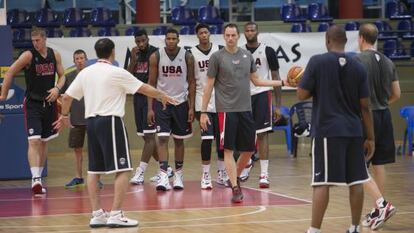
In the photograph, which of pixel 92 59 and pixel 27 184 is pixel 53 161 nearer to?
pixel 92 59

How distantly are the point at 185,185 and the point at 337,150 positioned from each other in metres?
5.99

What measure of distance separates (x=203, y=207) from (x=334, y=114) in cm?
354

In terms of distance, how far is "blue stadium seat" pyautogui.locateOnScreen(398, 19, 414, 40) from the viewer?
24.6m

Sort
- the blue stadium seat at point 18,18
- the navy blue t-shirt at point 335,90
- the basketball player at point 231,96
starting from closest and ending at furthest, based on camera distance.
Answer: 1. the navy blue t-shirt at point 335,90
2. the basketball player at point 231,96
3. the blue stadium seat at point 18,18

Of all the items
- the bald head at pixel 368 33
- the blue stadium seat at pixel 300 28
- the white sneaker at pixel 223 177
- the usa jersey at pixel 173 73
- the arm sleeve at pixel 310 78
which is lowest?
the white sneaker at pixel 223 177

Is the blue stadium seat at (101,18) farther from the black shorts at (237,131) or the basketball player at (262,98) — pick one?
the black shorts at (237,131)

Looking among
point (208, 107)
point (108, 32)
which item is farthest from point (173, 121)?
point (108, 32)

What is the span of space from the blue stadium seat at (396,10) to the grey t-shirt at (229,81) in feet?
42.0

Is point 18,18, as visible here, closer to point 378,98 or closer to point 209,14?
point 209,14

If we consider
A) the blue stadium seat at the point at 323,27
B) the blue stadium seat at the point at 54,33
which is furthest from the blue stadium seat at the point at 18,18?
the blue stadium seat at the point at 323,27

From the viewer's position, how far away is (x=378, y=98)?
35.2 feet

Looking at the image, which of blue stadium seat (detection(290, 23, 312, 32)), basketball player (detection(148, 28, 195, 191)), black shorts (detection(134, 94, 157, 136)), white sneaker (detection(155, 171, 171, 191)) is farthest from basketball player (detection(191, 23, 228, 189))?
blue stadium seat (detection(290, 23, 312, 32))

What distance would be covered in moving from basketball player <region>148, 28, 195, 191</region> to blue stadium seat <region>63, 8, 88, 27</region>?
9.52 m

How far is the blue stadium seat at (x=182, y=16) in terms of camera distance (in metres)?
24.0
